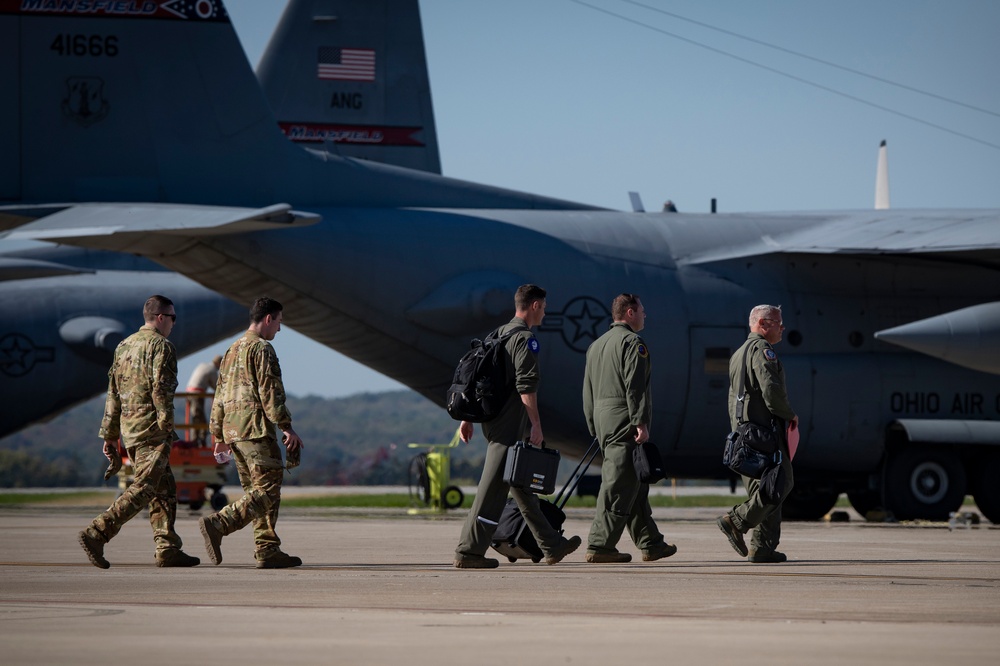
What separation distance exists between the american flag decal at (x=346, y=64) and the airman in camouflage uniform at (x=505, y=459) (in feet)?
62.1

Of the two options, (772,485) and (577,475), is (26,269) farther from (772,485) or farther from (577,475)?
(772,485)

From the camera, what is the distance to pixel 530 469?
10.3 m

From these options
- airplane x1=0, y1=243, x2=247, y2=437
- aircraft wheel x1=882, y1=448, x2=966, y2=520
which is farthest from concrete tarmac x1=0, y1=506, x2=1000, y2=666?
airplane x1=0, y1=243, x2=247, y2=437

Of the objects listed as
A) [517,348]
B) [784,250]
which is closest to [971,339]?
[784,250]

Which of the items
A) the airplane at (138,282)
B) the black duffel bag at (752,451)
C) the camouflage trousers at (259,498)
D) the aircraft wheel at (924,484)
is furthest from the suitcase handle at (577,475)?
the airplane at (138,282)

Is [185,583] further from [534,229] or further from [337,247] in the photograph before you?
[534,229]

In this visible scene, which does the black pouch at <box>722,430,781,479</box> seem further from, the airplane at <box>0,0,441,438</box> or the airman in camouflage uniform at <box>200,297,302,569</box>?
the airplane at <box>0,0,441,438</box>

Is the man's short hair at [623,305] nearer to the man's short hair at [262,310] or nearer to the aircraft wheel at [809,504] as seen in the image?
the man's short hair at [262,310]

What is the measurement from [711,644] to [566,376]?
1387cm

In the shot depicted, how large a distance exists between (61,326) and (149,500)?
17327mm

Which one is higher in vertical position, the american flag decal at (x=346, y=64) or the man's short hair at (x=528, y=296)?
the american flag decal at (x=346, y=64)

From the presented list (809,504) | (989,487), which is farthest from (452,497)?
(989,487)

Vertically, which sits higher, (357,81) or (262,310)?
(357,81)

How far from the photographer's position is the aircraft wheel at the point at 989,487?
2050 cm
